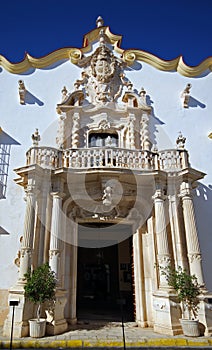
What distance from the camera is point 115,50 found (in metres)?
12.0

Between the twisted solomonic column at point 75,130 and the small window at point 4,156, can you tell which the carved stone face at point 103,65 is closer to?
the twisted solomonic column at point 75,130

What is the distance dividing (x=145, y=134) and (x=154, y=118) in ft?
3.64

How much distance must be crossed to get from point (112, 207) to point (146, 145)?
2781mm

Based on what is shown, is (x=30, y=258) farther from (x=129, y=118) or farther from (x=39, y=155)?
(x=129, y=118)

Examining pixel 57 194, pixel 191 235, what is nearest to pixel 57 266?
pixel 57 194

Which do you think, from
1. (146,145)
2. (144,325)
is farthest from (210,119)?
(144,325)

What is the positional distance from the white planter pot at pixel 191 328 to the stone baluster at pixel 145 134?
551 centimetres

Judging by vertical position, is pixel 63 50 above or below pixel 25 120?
above

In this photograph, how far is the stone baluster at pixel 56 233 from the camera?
700cm

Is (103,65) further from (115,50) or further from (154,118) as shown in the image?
(154,118)

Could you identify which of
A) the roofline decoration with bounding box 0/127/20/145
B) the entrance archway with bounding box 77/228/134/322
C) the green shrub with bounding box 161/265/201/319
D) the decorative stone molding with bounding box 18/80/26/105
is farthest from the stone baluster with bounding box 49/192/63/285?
the decorative stone molding with bounding box 18/80/26/105

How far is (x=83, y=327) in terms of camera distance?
709 centimetres

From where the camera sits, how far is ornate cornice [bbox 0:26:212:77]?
1115 cm

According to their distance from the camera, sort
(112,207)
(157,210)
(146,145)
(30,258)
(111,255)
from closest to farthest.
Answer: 1. (30,258)
2. (157,210)
3. (112,207)
4. (146,145)
5. (111,255)
